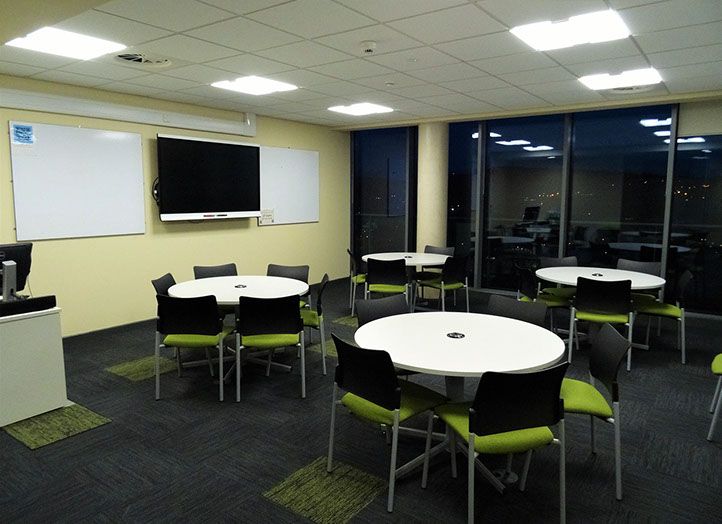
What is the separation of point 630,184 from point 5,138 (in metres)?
7.71

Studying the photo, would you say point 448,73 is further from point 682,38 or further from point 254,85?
point 254,85

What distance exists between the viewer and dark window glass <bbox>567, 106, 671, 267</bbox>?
6.83 m

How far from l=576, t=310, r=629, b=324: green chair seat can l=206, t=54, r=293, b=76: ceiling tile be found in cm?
362

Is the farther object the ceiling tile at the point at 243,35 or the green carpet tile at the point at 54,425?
the ceiling tile at the point at 243,35

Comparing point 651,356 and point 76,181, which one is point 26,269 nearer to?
point 76,181

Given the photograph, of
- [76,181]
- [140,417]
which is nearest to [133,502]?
[140,417]

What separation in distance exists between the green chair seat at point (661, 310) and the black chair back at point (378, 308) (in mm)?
2772

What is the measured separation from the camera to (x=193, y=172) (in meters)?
6.58

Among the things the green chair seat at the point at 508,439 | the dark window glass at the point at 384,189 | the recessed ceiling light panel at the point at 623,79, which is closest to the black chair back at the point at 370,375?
the green chair seat at the point at 508,439

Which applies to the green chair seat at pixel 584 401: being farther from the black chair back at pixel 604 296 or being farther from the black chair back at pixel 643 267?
the black chair back at pixel 643 267

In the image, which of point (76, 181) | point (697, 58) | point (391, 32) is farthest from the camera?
point (76, 181)

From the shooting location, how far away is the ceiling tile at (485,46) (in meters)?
3.74

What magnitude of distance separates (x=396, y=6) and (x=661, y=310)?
3.98 meters

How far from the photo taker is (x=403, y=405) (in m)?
2.70
